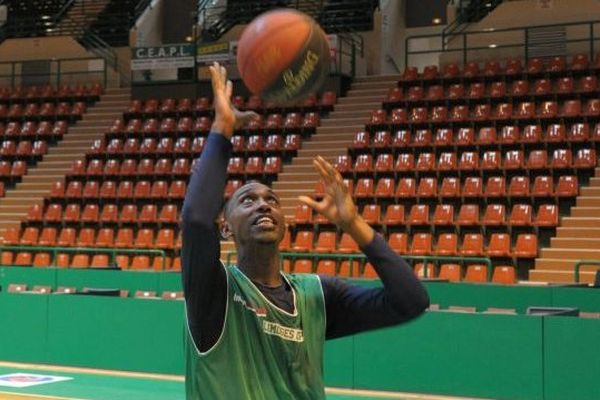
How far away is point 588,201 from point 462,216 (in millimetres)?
1939

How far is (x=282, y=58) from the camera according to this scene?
338cm

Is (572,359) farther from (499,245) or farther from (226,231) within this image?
(226,231)

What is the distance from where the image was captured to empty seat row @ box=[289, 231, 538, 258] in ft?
40.3

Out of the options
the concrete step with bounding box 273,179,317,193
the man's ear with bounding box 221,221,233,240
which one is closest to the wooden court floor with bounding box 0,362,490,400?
the man's ear with bounding box 221,221,233,240

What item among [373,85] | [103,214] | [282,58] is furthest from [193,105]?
[282,58]

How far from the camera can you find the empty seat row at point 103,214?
614 inches

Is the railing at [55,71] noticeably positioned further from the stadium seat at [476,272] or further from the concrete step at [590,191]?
the stadium seat at [476,272]

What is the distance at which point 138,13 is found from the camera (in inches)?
897

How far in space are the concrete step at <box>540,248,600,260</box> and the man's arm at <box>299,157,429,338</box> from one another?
10695 mm

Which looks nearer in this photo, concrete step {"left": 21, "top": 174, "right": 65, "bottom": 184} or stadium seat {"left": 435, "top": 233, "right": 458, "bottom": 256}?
stadium seat {"left": 435, "top": 233, "right": 458, "bottom": 256}

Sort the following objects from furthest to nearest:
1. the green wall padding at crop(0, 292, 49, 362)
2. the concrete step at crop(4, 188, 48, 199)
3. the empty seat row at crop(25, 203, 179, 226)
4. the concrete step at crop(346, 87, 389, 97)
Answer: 1. the concrete step at crop(346, 87, 389, 97)
2. the concrete step at crop(4, 188, 48, 199)
3. the empty seat row at crop(25, 203, 179, 226)
4. the green wall padding at crop(0, 292, 49, 362)

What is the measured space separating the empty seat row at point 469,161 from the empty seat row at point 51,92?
8.38m

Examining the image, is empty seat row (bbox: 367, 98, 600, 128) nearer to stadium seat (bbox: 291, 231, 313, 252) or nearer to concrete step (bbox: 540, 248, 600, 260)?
concrete step (bbox: 540, 248, 600, 260)

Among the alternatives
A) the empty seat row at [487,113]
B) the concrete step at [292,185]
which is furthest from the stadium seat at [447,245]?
the concrete step at [292,185]
